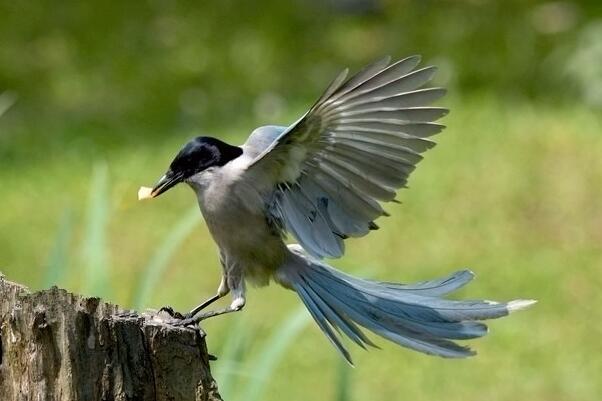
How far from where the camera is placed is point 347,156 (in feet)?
7.60

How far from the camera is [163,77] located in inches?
312

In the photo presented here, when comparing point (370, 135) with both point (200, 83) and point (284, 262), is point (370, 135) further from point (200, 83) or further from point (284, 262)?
point (200, 83)

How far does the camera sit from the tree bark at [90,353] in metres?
2.01

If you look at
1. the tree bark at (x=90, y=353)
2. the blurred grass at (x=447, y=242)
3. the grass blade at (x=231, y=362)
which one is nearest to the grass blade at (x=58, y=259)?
the grass blade at (x=231, y=362)

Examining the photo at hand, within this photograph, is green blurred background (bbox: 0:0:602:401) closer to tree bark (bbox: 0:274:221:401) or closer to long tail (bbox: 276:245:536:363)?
long tail (bbox: 276:245:536:363)

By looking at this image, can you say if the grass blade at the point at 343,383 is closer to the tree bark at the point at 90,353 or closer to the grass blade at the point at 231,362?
the grass blade at the point at 231,362

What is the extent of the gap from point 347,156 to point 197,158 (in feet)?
0.98

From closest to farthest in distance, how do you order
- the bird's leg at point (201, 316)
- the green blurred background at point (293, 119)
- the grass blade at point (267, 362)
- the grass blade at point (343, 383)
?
the bird's leg at point (201, 316)
the grass blade at point (267, 362)
the grass blade at point (343, 383)
the green blurred background at point (293, 119)

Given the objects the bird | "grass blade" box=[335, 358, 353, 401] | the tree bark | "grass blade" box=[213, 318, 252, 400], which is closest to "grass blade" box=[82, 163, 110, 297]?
"grass blade" box=[213, 318, 252, 400]

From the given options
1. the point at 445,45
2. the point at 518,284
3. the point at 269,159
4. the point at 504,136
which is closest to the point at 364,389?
the point at 518,284

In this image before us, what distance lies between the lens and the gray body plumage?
218 centimetres

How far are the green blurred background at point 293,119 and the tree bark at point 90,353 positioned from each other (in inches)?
25.8

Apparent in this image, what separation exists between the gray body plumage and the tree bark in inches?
12.4

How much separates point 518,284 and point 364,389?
1.00 m
